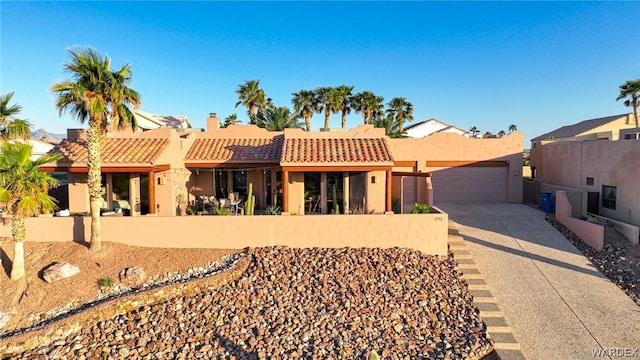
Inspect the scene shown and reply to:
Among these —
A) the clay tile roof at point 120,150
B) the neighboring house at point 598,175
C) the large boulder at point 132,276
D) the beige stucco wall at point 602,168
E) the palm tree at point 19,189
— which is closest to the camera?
the palm tree at point 19,189

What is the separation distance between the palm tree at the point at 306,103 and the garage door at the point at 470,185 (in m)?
17.3

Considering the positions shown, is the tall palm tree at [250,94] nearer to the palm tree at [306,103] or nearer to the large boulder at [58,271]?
the palm tree at [306,103]

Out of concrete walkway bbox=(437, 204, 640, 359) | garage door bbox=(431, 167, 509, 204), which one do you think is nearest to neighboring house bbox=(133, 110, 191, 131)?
garage door bbox=(431, 167, 509, 204)

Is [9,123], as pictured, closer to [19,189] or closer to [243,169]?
[19,189]

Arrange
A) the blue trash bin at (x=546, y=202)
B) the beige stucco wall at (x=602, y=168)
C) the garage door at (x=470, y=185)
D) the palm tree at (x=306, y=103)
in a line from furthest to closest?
the palm tree at (x=306, y=103) < the garage door at (x=470, y=185) < the blue trash bin at (x=546, y=202) < the beige stucco wall at (x=602, y=168)

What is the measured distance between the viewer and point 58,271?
1366 centimetres

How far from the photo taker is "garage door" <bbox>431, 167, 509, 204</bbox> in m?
26.0

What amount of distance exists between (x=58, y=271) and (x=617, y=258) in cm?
2383

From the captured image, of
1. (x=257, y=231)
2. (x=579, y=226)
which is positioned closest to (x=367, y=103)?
(x=579, y=226)

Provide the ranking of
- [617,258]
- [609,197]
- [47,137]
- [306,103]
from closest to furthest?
1. [617,258]
2. [609,197]
3. [306,103]
4. [47,137]

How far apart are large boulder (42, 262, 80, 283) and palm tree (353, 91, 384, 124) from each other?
33.0m

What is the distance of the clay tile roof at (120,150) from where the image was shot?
58.3 ft

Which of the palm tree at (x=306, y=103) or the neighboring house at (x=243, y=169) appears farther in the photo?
the palm tree at (x=306, y=103)

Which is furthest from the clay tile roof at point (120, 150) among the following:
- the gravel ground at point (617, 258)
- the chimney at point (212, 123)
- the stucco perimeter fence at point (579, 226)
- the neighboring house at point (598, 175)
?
the neighboring house at point (598, 175)
